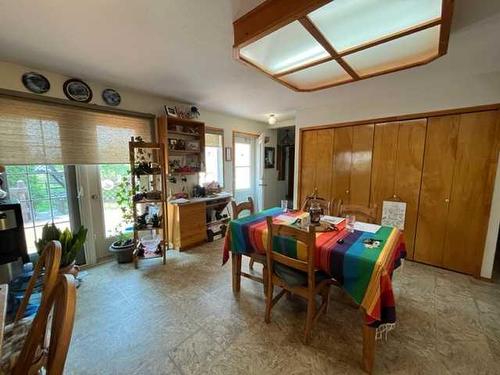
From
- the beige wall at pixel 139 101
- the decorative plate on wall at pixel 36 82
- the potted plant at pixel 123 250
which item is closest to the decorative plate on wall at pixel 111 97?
the beige wall at pixel 139 101

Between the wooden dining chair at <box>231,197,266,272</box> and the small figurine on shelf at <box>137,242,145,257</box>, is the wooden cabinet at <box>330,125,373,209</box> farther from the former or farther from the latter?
the small figurine on shelf at <box>137,242,145,257</box>

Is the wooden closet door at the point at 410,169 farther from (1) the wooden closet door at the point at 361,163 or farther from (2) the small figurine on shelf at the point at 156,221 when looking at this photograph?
(2) the small figurine on shelf at the point at 156,221

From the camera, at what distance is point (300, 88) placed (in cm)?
245

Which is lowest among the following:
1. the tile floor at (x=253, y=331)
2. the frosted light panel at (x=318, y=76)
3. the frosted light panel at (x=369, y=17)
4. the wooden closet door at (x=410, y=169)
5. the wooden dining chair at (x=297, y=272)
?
the tile floor at (x=253, y=331)

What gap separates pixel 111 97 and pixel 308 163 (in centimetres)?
309

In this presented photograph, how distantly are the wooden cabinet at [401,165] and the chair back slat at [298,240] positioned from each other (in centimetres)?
220

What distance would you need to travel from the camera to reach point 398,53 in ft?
5.59

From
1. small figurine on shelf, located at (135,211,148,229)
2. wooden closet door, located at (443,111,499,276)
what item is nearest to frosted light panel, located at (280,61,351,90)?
wooden closet door, located at (443,111,499,276)

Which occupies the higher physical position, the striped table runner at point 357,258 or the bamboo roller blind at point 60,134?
the bamboo roller blind at point 60,134

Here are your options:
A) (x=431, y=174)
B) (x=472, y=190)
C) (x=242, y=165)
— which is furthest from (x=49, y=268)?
(x=242, y=165)

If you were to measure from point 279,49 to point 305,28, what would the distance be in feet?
1.02

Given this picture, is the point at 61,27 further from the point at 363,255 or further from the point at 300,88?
the point at 363,255

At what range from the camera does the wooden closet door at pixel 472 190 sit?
8.05 feet

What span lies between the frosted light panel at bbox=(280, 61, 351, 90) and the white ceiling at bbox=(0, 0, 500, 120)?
0.43 meters
